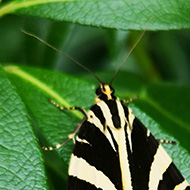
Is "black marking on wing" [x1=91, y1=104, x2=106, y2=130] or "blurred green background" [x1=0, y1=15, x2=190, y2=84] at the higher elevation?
"blurred green background" [x1=0, y1=15, x2=190, y2=84]

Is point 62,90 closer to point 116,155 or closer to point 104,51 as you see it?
point 116,155

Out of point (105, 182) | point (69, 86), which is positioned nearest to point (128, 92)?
point (69, 86)

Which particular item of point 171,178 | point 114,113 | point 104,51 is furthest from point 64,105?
point 104,51

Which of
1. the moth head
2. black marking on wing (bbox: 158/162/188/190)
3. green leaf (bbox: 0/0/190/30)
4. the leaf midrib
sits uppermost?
green leaf (bbox: 0/0/190/30)

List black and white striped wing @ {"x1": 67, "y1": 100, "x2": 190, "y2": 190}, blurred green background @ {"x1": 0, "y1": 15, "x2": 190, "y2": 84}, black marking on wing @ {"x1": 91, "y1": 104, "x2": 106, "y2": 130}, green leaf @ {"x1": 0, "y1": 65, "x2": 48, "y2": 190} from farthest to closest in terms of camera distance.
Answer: blurred green background @ {"x1": 0, "y1": 15, "x2": 190, "y2": 84} → black marking on wing @ {"x1": 91, "y1": 104, "x2": 106, "y2": 130} → black and white striped wing @ {"x1": 67, "y1": 100, "x2": 190, "y2": 190} → green leaf @ {"x1": 0, "y1": 65, "x2": 48, "y2": 190}

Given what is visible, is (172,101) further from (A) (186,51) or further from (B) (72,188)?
(A) (186,51)

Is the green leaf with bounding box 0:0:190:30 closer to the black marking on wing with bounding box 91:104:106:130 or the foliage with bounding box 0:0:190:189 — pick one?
the foliage with bounding box 0:0:190:189

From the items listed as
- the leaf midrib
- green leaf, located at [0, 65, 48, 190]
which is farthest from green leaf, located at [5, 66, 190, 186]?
green leaf, located at [0, 65, 48, 190]
